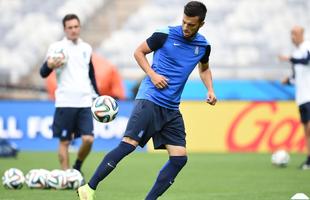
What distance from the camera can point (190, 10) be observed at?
7.91 m

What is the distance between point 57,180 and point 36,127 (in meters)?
10.4

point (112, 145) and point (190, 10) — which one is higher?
point (190, 10)

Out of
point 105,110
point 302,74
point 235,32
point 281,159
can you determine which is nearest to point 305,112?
point 302,74

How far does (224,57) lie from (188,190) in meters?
15.5

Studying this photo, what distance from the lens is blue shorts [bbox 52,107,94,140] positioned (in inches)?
482

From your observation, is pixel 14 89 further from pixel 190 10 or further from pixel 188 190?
pixel 190 10

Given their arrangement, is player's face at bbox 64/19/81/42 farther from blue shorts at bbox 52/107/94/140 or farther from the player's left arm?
the player's left arm

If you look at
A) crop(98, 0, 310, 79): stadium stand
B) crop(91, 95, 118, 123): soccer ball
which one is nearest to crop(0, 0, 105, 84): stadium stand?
crop(98, 0, 310, 79): stadium stand

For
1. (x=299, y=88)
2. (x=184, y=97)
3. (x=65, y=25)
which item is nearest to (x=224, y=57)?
(x=184, y=97)

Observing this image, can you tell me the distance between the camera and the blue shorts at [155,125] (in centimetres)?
817

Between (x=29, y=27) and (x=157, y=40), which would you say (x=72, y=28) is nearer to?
(x=157, y=40)

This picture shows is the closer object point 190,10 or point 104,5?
point 190,10

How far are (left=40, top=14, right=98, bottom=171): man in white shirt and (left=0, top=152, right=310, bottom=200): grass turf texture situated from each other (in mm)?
700

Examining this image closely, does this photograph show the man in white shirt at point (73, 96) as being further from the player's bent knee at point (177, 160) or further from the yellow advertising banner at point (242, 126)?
the yellow advertising banner at point (242, 126)
